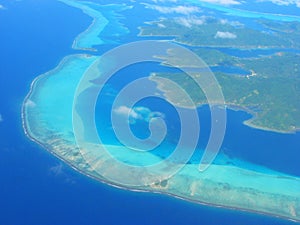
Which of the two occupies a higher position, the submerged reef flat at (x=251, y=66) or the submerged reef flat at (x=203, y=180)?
the submerged reef flat at (x=251, y=66)

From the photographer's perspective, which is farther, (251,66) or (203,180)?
(251,66)

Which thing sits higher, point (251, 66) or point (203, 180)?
point (251, 66)

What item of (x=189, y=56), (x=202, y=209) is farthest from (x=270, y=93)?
(x=202, y=209)

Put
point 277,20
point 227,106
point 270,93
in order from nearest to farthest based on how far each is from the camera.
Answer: point 227,106 → point 270,93 → point 277,20

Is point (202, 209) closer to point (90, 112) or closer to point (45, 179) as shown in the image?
point (45, 179)

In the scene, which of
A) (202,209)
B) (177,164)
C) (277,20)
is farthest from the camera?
(277,20)

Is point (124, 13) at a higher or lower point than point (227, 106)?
higher

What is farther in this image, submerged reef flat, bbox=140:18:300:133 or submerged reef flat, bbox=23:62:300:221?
submerged reef flat, bbox=140:18:300:133

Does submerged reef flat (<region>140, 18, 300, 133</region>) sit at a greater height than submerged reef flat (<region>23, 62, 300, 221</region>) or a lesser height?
greater

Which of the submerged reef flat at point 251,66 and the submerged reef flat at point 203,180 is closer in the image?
the submerged reef flat at point 203,180

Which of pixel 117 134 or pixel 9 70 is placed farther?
pixel 9 70

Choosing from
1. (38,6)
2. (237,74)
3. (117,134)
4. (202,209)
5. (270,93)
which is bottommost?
(202,209)
